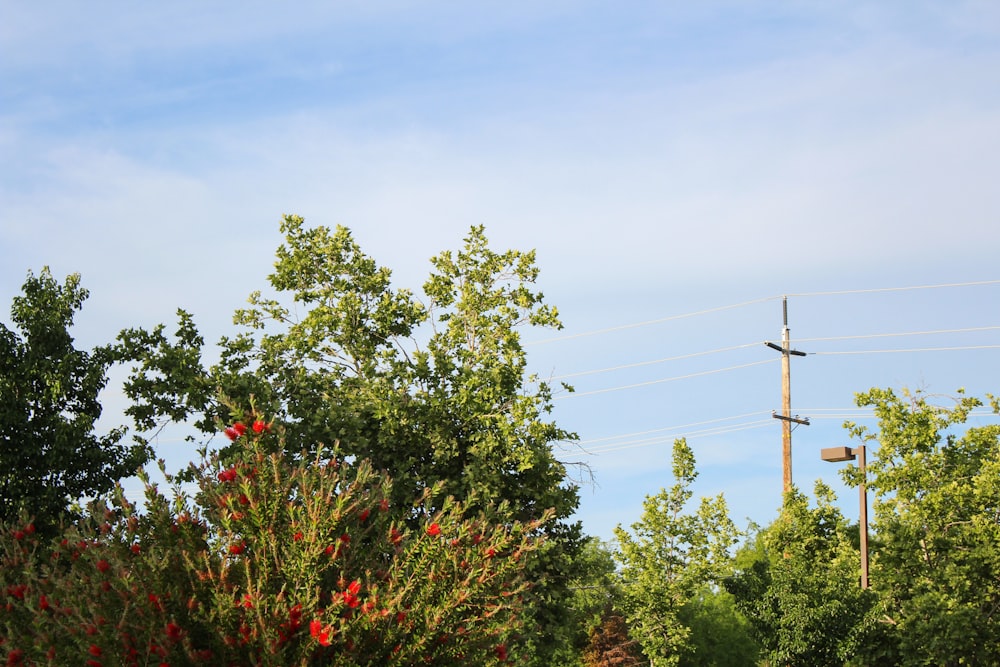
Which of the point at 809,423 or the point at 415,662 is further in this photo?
the point at 809,423

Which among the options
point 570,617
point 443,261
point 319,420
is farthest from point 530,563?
point 443,261

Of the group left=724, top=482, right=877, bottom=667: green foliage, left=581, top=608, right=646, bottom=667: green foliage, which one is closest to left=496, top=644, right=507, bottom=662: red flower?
left=724, top=482, right=877, bottom=667: green foliage

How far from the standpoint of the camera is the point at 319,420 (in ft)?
69.8

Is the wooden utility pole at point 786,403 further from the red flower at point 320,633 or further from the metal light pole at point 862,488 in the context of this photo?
the red flower at point 320,633

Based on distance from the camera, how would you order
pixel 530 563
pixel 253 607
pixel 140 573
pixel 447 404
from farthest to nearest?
pixel 447 404, pixel 530 563, pixel 140 573, pixel 253 607

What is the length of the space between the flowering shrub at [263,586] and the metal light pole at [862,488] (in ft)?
67.1

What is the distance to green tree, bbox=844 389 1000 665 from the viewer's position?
27828 mm

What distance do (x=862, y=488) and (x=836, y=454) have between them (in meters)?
1.86

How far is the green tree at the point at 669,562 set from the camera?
115 ft

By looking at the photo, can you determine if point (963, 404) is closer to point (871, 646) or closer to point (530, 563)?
point (871, 646)

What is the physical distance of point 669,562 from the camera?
3584cm

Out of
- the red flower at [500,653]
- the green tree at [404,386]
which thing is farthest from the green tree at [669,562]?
the red flower at [500,653]

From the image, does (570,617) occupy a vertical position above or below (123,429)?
below

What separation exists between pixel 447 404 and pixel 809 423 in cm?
2044
